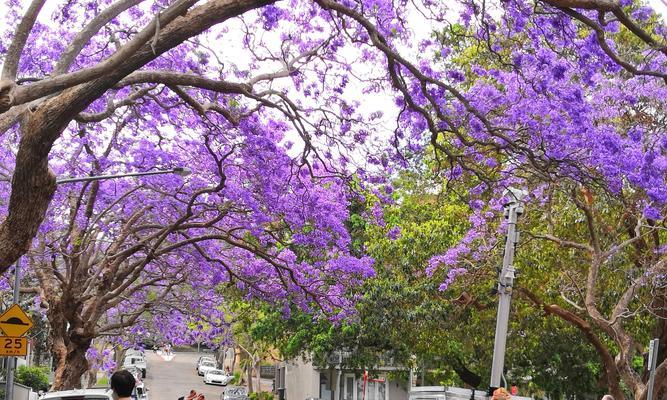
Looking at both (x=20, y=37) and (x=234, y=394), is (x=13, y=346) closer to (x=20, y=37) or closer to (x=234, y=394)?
(x=20, y=37)

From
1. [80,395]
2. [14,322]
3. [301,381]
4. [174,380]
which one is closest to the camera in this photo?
[80,395]

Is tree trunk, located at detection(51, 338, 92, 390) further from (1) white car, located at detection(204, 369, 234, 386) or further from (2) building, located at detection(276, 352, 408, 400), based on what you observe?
(1) white car, located at detection(204, 369, 234, 386)

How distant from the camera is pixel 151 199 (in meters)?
23.3

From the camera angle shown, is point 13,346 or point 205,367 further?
point 205,367

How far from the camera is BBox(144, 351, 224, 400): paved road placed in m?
60.2

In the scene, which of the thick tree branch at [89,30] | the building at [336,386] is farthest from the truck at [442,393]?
the building at [336,386]

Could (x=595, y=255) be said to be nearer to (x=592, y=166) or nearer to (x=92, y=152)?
(x=592, y=166)

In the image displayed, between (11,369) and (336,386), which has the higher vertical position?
(11,369)

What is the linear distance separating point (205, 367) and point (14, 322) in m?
57.2

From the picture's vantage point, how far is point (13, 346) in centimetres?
1841

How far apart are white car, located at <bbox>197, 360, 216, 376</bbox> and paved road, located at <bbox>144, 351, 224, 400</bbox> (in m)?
0.57

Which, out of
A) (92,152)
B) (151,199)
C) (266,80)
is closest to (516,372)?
(151,199)

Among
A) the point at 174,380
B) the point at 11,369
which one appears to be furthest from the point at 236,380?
the point at 11,369

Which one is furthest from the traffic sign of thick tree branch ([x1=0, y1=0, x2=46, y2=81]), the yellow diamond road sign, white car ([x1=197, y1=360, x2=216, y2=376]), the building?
white car ([x1=197, y1=360, x2=216, y2=376])
